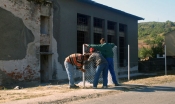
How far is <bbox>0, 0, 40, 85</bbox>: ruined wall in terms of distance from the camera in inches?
699

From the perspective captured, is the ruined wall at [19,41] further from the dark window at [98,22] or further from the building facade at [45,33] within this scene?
the dark window at [98,22]

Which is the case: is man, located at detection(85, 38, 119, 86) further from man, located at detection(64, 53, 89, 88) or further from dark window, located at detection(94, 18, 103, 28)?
dark window, located at detection(94, 18, 103, 28)

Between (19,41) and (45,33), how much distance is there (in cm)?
301

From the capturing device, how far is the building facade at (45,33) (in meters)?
18.1

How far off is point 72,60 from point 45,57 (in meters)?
9.60

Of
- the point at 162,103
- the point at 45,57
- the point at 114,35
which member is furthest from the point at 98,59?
the point at 114,35

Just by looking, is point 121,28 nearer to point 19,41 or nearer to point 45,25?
point 45,25

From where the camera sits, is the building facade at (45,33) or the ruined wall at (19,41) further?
the building facade at (45,33)

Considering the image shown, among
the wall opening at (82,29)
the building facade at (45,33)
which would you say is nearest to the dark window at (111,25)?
the building facade at (45,33)

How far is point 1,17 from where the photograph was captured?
1762cm

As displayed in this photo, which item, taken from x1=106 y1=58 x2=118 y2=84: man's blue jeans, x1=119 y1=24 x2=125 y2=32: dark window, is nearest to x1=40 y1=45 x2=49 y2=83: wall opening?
x1=106 y1=58 x2=118 y2=84: man's blue jeans

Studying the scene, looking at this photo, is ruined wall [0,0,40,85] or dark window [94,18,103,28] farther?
dark window [94,18,103,28]

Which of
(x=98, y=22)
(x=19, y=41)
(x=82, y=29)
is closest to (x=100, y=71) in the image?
(x=19, y=41)

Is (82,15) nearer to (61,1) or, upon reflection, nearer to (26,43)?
(61,1)
